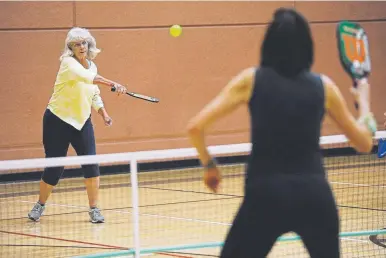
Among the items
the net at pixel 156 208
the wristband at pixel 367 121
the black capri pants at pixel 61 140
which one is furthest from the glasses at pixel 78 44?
the wristband at pixel 367 121

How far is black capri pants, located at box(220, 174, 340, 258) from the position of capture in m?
3.20

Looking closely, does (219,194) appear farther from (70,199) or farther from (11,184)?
(11,184)

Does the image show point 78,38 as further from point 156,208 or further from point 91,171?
point 156,208

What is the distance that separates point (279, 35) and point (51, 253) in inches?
144

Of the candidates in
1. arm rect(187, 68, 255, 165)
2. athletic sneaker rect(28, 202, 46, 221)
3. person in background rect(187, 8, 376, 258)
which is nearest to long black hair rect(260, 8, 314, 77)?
person in background rect(187, 8, 376, 258)

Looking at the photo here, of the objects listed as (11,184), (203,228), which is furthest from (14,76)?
(203,228)

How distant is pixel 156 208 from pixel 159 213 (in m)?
0.31

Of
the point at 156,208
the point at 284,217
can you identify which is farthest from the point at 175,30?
the point at 284,217

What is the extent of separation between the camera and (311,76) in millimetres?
3312

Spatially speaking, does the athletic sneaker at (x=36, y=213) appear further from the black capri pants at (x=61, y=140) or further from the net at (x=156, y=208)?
the black capri pants at (x=61, y=140)

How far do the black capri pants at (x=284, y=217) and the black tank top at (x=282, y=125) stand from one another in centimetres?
5

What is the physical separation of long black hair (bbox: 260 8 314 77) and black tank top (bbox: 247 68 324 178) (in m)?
0.04

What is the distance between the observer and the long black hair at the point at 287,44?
327 cm

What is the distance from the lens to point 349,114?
337cm
